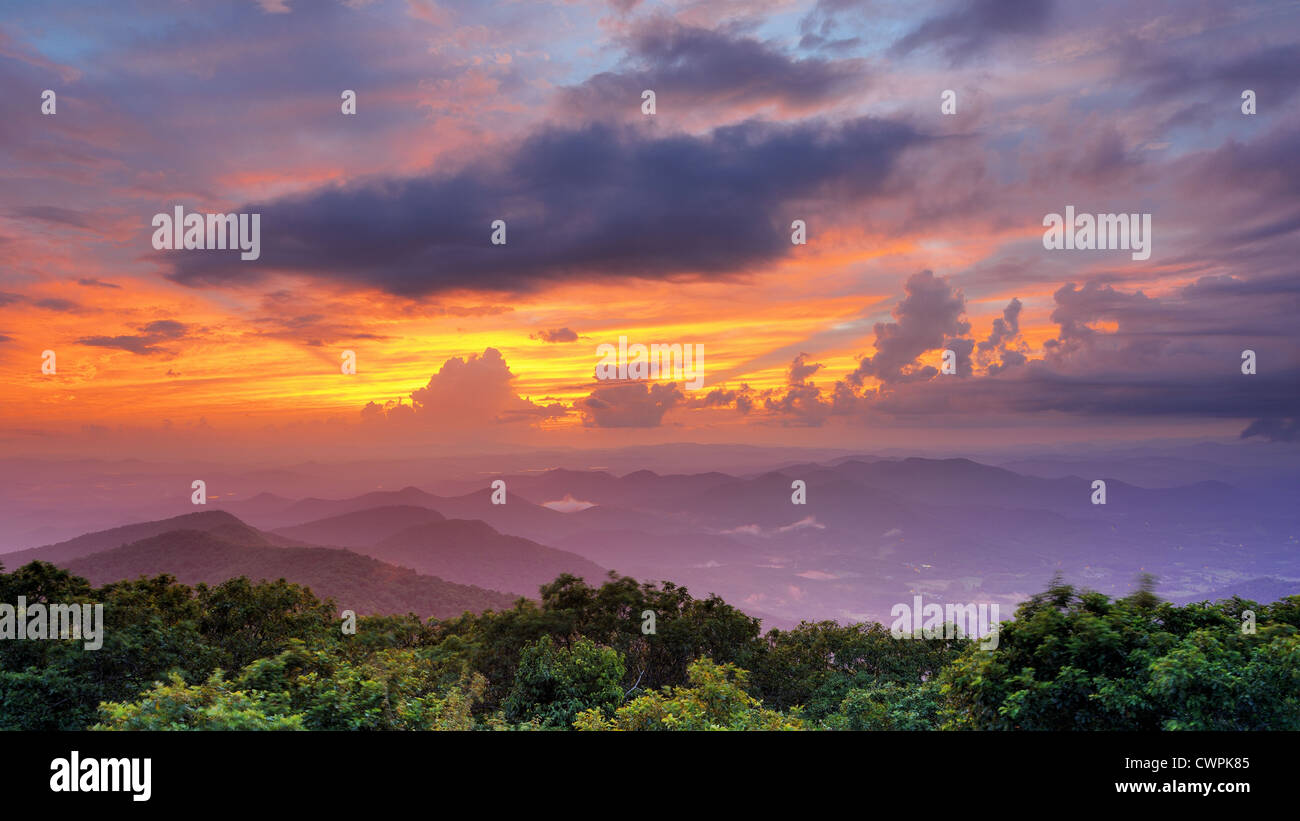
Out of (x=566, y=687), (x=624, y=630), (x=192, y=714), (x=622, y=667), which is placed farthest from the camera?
(x=624, y=630)

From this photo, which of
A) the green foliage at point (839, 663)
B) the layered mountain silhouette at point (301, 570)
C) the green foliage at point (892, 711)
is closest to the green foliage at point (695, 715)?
the green foliage at point (892, 711)

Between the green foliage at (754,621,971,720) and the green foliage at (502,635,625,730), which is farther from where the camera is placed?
the green foliage at (754,621,971,720)

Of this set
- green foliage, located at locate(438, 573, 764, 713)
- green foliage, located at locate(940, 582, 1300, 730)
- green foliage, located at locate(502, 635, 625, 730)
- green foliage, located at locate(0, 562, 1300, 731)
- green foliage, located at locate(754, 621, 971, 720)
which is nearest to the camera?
green foliage, located at locate(940, 582, 1300, 730)

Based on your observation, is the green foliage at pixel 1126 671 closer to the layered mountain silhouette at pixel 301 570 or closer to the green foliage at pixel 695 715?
the green foliage at pixel 695 715

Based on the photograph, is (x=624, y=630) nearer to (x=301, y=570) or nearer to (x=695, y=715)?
(x=695, y=715)

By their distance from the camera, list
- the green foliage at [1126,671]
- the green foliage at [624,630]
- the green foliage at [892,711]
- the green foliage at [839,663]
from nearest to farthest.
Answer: the green foliage at [1126,671], the green foliage at [892,711], the green foliage at [839,663], the green foliage at [624,630]

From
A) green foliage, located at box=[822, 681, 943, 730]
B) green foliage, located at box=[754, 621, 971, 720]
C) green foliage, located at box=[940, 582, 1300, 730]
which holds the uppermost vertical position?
green foliage, located at box=[940, 582, 1300, 730]

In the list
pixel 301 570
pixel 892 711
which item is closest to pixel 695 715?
A: pixel 892 711

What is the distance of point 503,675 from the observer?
1129 inches

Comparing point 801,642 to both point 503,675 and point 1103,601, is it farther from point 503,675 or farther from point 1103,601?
point 1103,601

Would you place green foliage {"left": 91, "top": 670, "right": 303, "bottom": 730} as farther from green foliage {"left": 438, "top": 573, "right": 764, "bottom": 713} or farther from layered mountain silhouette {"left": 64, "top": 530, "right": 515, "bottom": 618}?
layered mountain silhouette {"left": 64, "top": 530, "right": 515, "bottom": 618}

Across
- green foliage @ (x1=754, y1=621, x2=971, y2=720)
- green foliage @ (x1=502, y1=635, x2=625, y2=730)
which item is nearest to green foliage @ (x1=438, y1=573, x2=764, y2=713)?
green foliage @ (x1=754, y1=621, x2=971, y2=720)

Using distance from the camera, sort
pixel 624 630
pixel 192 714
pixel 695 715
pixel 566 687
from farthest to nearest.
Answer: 1. pixel 624 630
2. pixel 566 687
3. pixel 695 715
4. pixel 192 714
